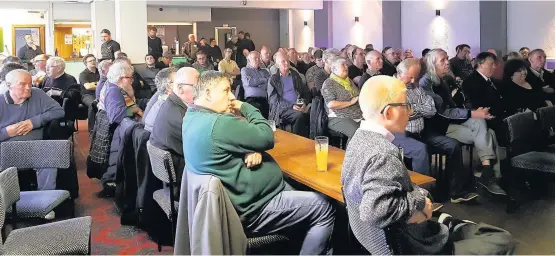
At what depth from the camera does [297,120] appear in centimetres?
573

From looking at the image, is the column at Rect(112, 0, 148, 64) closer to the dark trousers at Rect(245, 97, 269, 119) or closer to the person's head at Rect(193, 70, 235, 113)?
the dark trousers at Rect(245, 97, 269, 119)

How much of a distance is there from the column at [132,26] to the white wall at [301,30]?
24.6 feet

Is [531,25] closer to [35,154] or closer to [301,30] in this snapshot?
[301,30]

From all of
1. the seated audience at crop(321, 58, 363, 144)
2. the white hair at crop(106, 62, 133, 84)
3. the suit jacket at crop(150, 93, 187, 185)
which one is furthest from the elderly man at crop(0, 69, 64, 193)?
the seated audience at crop(321, 58, 363, 144)

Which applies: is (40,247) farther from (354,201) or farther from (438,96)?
(438,96)

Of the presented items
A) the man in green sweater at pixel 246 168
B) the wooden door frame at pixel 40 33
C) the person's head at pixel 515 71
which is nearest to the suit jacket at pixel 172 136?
the man in green sweater at pixel 246 168

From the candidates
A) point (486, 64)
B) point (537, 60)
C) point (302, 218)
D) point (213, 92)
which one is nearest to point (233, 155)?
point (213, 92)

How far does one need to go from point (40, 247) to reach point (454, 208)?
2922mm

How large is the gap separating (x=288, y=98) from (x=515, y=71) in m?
2.37

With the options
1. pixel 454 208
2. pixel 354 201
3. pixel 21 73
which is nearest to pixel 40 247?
pixel 354 201

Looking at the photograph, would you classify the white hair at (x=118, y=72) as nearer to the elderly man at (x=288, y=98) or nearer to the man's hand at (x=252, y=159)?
the elderly man at (x=288, y=98)

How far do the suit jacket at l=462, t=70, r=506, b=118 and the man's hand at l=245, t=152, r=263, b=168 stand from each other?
2.82 metres

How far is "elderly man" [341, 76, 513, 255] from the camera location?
1.88 m

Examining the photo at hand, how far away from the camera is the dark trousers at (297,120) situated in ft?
18.7
